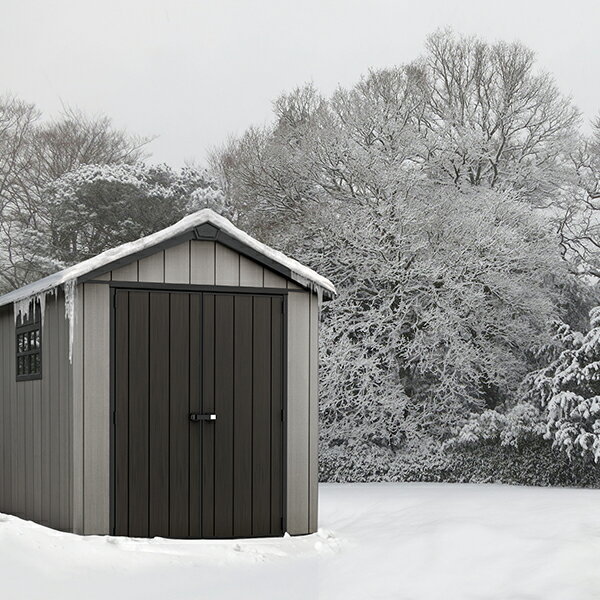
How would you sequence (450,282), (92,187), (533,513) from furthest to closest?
(92,187)
(450,282)
(533,513)

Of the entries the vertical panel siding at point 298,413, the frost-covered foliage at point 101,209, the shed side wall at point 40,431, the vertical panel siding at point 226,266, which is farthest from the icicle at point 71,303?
the frost-covered foliage at point 101,209

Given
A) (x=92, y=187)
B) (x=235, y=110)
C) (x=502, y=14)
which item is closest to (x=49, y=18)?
(x=235, y=110)

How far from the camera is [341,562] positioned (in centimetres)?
823

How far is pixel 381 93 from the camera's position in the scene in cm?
1805

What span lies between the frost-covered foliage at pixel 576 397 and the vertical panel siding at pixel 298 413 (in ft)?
18.1

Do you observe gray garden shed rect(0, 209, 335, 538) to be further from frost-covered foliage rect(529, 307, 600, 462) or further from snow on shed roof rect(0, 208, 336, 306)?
frost-covered foliage rect(529, 307, 600, 462)

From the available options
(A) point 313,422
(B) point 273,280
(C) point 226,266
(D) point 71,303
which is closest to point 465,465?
(A) point 313,422

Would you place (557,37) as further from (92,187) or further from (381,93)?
(92,187)

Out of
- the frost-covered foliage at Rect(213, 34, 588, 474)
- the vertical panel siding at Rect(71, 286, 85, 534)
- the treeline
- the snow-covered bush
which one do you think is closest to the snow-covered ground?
the vertical panel siding at Rect(71, 286, 85, 534)

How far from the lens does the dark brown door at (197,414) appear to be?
8484 mm

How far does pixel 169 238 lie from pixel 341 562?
296 cm

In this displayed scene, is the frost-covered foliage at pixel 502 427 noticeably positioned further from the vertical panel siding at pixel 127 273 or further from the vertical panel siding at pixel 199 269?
the vertical panel siding at pixel 127 273

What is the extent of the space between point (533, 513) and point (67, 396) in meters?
4.72

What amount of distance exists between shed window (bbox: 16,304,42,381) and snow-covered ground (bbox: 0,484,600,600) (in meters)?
1.60
